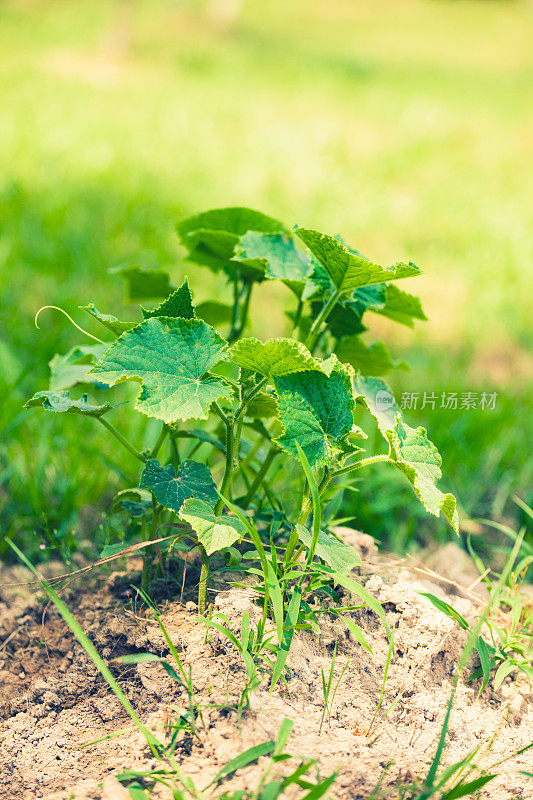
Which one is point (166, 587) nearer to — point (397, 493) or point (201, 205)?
point (397, 493)

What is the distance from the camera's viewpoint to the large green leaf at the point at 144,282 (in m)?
1.33

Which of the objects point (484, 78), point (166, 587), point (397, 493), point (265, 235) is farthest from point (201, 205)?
point (484, 78)

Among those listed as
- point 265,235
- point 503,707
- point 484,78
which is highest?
point 484,78

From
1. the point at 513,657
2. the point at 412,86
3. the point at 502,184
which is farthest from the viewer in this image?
the point at 412,86

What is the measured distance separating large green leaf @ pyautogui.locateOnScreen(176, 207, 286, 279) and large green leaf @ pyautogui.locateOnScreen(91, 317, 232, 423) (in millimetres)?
330

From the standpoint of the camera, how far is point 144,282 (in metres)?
1.37

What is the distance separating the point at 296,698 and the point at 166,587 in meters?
0.35

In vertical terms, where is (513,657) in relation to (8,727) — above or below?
above

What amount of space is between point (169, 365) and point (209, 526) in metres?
0.25

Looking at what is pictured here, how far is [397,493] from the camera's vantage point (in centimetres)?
198

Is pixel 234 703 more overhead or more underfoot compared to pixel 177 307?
→ more underfoot

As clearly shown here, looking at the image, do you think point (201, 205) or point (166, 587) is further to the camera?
point (201, 205)

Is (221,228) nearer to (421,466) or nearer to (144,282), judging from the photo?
(144,282)

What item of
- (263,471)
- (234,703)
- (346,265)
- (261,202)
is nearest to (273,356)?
(346,265)
